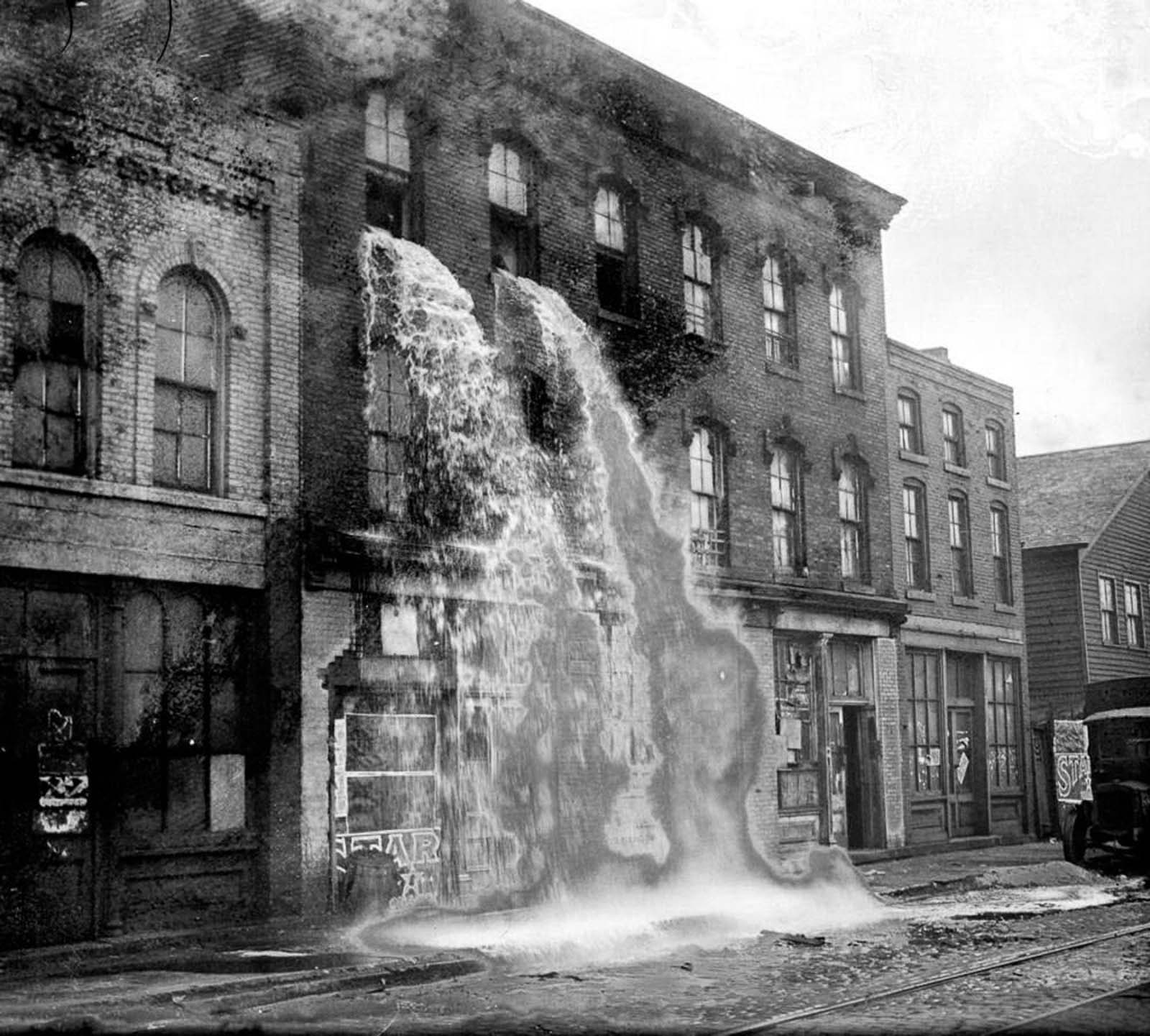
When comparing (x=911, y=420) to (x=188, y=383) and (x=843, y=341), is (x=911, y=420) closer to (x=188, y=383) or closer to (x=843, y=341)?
(x=843, y=341)

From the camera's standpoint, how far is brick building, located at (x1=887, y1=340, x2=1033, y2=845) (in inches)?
1073

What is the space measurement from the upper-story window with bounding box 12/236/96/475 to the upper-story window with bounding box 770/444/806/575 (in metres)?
12.3

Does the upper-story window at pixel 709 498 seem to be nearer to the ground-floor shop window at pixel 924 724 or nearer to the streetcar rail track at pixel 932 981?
the ground-floor shop window at pixel 924 724

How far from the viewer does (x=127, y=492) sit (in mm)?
14773

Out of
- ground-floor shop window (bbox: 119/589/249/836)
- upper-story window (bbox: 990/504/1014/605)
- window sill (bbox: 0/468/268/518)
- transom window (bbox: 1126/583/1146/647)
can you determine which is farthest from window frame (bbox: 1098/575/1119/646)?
ground-floor shop window (bbox: 119/589/249/836)

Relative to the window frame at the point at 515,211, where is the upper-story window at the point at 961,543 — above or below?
below

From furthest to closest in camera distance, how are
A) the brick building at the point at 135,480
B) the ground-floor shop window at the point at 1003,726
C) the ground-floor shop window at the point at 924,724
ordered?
the ground-floor shop window at the point at 1003,726
the ground-floor shop window at the point at 924,724
the brick building at the point at 135,480

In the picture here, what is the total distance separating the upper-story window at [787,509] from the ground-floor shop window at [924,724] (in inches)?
151

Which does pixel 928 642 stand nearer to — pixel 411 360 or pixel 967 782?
pixel 967 782

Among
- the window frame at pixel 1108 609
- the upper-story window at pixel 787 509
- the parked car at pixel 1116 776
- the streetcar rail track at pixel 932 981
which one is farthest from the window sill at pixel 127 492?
the window frame at pixel 1108 609

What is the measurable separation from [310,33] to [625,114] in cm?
607

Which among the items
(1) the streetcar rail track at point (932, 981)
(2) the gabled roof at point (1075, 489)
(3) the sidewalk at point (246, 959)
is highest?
(2) the gabled roof at point (1075, 489)

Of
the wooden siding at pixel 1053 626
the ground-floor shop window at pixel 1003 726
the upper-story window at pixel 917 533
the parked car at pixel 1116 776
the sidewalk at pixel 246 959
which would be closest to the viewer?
the sidewalk at pixel 246 959

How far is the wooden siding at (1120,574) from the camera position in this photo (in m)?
33.2
